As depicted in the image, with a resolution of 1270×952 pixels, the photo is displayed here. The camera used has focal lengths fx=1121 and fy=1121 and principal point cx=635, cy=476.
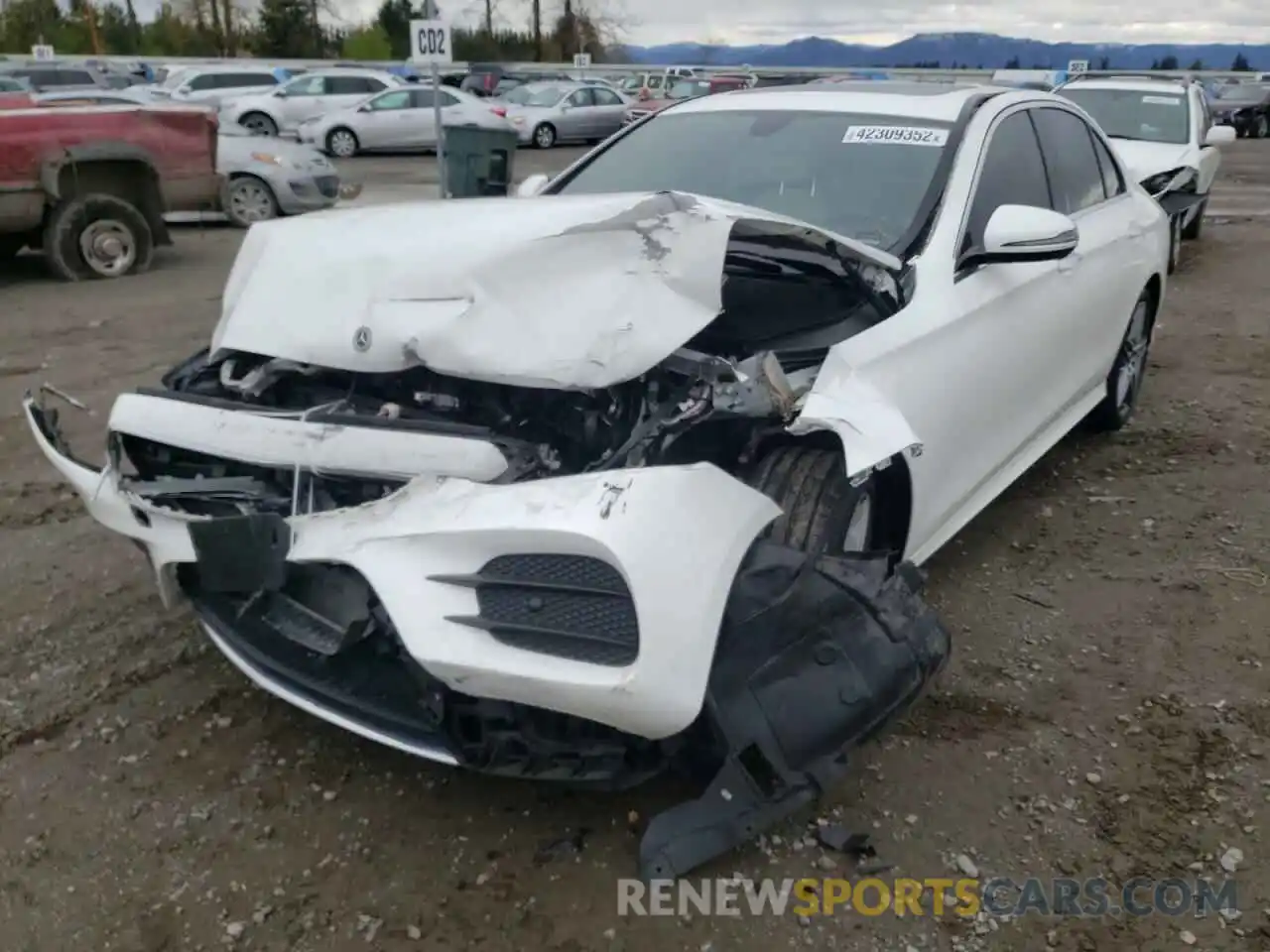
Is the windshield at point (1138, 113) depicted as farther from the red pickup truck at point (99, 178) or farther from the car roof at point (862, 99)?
the red pickup truck at point (99, 178)

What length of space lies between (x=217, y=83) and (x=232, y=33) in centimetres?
3050

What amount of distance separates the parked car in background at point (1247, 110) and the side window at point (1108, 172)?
27898mm

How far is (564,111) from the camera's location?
25047 millimetres

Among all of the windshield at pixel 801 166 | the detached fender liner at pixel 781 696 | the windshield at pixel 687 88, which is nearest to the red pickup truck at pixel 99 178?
the windshield at pixel 801 166

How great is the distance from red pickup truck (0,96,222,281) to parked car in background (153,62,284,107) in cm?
1514

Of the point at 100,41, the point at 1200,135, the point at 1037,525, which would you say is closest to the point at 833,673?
the point at 1037,525

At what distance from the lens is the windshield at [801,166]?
3512 mm

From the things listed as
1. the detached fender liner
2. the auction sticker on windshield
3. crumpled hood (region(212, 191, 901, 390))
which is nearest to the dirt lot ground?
the detached fender liner

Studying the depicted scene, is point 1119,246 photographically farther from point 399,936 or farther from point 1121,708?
point 399,936

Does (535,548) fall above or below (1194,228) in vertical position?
above

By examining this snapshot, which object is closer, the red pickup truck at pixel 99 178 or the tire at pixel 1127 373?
the tire at pixel 1127 373

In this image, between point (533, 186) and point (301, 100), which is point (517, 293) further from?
point (301, 100)

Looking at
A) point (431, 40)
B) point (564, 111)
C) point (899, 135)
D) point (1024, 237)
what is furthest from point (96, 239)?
point (564, 111)

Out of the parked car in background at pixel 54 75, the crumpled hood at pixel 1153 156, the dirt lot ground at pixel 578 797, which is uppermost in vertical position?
the parked car in background at pixel 54 75
